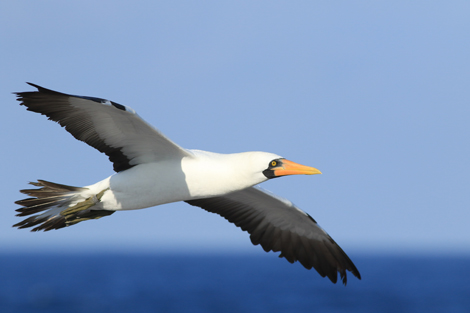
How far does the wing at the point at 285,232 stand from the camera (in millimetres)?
12555

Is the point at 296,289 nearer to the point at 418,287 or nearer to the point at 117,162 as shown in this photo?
the point at 418,287

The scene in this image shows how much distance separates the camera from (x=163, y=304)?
2648 inches

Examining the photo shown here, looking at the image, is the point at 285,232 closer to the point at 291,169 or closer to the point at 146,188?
the point at 291,169

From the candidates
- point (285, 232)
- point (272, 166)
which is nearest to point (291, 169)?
point (272, 166)

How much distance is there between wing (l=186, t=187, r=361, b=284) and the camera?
1255cm

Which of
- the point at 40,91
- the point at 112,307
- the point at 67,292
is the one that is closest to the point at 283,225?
the point at 40,91

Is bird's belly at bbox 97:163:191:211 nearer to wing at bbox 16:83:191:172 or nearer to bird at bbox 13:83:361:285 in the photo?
bird at bbox 13:83:361:285

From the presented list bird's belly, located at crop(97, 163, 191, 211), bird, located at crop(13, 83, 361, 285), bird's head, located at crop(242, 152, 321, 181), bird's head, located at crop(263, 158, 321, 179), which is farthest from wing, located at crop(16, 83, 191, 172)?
bird's head, located at crop(263, 158, 321, 179)

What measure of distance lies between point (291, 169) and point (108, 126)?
10.2 ft

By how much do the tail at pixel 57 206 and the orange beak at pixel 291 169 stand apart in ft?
9.95

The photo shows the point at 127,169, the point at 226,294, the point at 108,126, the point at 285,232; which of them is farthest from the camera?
the point at 226,294

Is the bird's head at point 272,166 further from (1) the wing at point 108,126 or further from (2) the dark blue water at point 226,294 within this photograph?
(2) the dark blue water at point 226,294

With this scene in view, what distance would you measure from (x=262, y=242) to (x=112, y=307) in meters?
55.7

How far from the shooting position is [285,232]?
1289 centimetres
